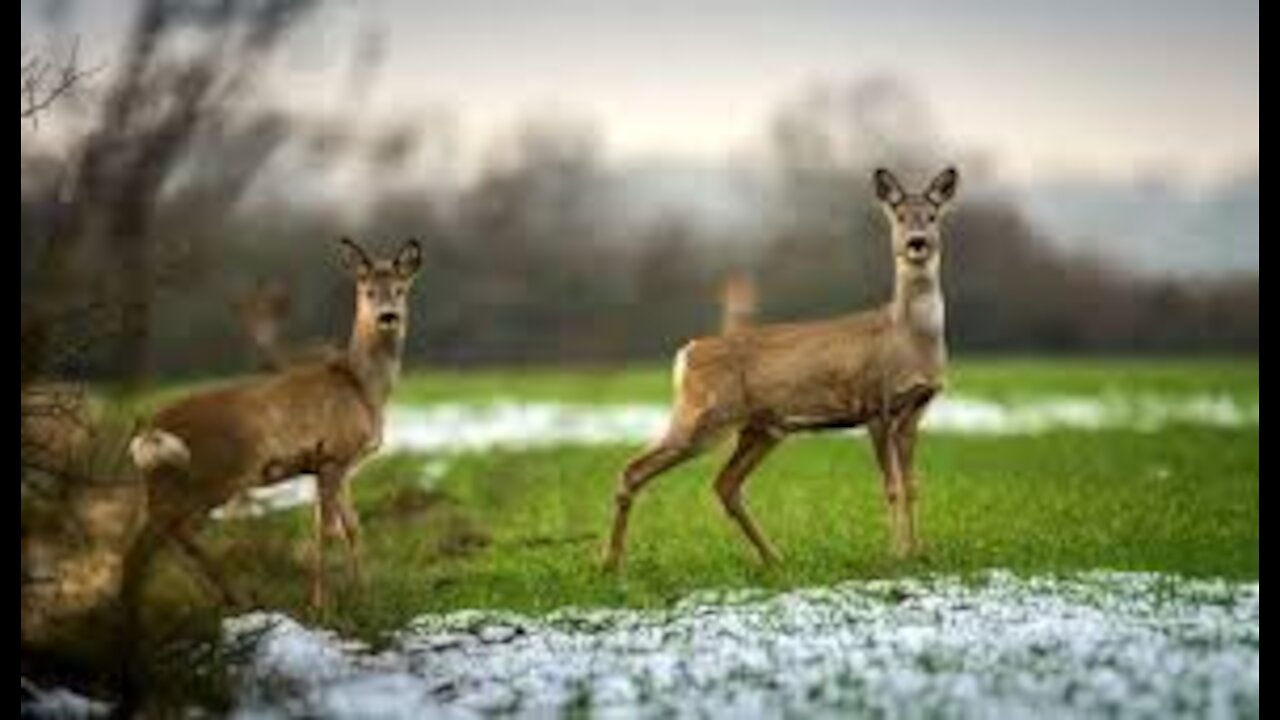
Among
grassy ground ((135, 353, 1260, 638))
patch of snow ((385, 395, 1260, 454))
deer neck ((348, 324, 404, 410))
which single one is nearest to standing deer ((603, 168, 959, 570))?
grassy ground ((135, 353, 1260, 638))

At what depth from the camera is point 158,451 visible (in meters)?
15.2

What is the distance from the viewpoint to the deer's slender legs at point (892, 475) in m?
16.9

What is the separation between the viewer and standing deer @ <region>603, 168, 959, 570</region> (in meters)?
17.3

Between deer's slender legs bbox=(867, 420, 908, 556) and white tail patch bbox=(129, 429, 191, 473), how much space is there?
15.3 feet

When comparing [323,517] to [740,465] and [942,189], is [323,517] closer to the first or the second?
[740,465]

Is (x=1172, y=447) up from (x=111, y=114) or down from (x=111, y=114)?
down

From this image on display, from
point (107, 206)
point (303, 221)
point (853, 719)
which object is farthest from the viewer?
point (303, 221)

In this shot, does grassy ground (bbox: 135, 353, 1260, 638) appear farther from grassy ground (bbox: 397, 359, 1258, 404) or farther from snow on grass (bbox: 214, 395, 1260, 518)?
grassy ground (bbox: 397, 359, 1258, 404)

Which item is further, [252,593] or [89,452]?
[252,593]

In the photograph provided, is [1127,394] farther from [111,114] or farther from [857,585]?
[111,114]

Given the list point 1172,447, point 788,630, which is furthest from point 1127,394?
point 788,630

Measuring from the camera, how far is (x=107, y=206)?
33.7 ft

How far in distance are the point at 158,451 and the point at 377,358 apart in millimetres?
2228
